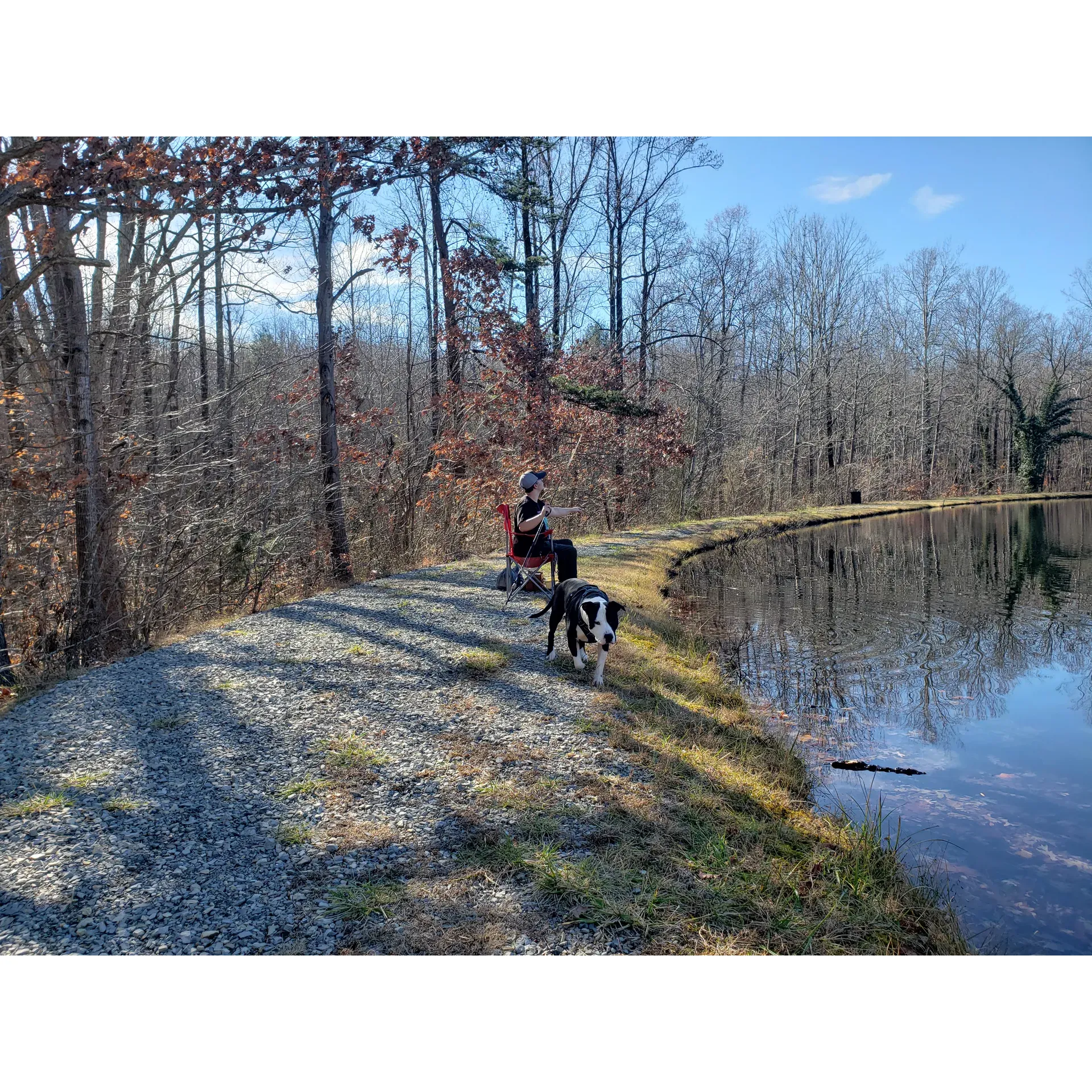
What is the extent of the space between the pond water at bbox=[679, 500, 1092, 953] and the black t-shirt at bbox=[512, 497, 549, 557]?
9.00 ft

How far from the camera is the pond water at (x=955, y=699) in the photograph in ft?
14.6

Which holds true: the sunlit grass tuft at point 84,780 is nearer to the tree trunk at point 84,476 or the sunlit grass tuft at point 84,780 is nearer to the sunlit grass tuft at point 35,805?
the sunlit grass tuft at point 35,805

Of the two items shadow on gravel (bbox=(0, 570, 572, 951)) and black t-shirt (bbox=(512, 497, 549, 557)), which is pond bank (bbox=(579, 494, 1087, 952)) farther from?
black t-shirt (bbox=(512, 497, 549, 557))

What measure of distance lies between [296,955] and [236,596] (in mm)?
8224

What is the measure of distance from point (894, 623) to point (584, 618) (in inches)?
277

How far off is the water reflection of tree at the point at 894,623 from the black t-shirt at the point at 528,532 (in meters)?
2.79

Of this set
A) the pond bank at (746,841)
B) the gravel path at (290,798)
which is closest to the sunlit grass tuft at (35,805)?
the gravel path at (290,798)

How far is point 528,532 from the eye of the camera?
292 inches

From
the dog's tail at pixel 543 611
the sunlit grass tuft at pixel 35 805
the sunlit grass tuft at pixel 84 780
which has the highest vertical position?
the dog's tail at pixel 543 611

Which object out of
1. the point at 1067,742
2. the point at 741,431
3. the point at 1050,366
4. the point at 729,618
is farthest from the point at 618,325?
the point at 1050,366

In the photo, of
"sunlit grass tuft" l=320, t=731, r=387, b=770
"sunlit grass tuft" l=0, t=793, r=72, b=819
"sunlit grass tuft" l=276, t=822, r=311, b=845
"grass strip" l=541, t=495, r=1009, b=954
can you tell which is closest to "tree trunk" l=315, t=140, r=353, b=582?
"grass strip" l=541, t=495, r=1009, b=954

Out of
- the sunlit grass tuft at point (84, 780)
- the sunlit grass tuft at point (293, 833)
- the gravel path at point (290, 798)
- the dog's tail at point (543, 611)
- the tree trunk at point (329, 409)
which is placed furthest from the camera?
the tree trunk at point (329, 409)

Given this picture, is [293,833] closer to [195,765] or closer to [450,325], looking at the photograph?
[195,765]
